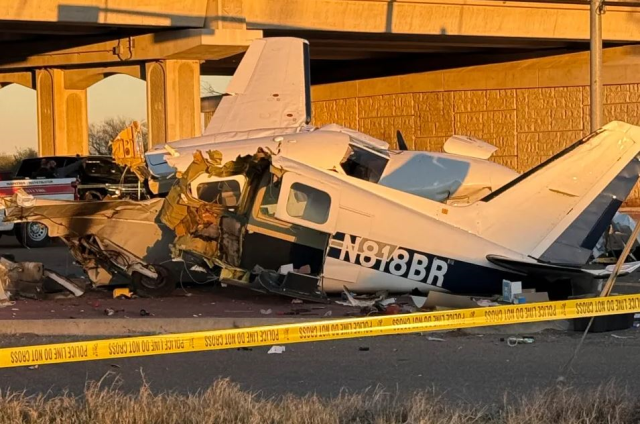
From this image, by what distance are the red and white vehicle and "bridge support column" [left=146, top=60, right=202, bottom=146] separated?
10.1 meters

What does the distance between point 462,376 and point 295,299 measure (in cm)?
447

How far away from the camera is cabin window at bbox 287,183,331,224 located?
1212 cm

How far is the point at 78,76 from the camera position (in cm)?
4147

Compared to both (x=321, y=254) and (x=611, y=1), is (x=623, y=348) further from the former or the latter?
(x=611, y=1)

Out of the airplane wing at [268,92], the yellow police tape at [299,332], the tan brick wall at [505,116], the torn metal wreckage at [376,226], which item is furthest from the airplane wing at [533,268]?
the tan brick wall at [505,116]

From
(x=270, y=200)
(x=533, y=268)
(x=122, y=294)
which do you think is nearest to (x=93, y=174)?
(x=122, y=294)

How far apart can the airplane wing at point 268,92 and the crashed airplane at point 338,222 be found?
4.07 m

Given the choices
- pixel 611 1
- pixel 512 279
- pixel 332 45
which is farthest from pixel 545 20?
pixel 512 279

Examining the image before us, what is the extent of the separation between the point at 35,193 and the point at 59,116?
1725cm

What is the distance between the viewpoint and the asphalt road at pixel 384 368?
827 centimetres

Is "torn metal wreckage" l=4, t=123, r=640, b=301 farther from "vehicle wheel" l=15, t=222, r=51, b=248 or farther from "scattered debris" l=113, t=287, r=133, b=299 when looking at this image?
"vehicle wheel" l=15, t=222, r=51, b=248

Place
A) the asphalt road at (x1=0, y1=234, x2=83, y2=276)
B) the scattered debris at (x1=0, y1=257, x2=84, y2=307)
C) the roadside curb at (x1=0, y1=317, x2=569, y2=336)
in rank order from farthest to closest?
the asphalt road at (x1=0, y1=234, x2=83, y2=276) → the scattered debris at (x1=0, y1=257, x2=84, y2=307) → the roadside curb at (x1=0, y1=317, x2=569, y2=336)

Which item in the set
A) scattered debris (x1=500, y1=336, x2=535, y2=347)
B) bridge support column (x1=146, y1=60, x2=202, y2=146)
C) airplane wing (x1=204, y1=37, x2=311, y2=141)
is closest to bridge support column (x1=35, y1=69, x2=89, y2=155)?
bridge support column (x1=146, y1=60, x2=202, y2=146)

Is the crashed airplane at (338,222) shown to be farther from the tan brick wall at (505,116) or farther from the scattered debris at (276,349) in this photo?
the tan brick wall at (505,116)
